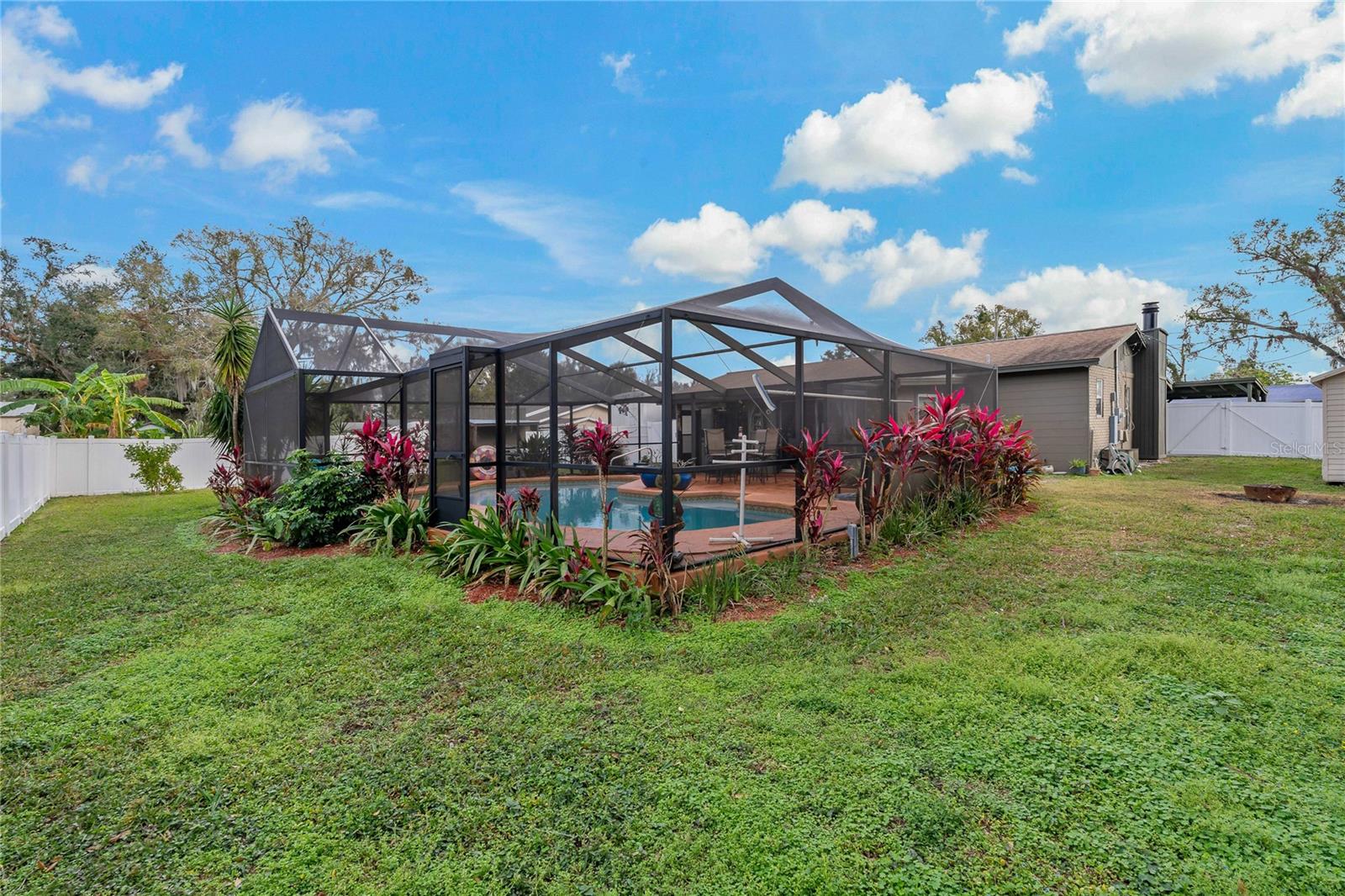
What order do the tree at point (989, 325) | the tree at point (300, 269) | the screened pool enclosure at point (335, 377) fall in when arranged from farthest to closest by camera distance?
the tree at point (989, 325), the tree at point (300, 269), the screened pool enclosure at point (335, 377)

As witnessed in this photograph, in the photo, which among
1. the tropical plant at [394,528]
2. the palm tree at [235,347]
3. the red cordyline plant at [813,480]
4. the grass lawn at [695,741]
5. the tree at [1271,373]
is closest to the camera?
the grass lawn at [695,741]

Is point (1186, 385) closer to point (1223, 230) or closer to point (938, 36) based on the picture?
point (1223, 230)

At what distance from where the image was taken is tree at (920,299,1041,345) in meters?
32.8

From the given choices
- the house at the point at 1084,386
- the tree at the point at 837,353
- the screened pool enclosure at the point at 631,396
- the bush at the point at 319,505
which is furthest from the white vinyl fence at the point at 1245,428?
the bush at the point at 319,505

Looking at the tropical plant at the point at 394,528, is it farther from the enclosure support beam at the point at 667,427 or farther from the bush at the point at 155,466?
the bush at the point at 155,466

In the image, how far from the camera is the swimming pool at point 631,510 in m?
7.39

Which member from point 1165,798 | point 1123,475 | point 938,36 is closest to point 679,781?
point 1165,798

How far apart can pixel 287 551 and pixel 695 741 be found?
21.4 feet

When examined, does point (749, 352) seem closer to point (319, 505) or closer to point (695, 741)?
point (695, 741)

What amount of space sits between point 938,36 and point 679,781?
11.1 m

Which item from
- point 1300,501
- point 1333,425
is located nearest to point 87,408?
point 1300,501

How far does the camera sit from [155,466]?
14.8 m

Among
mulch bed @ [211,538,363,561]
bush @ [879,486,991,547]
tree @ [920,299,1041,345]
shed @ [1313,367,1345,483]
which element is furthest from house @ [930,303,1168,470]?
tree @ [920,299,1041,345]

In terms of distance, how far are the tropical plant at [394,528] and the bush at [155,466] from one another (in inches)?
451
